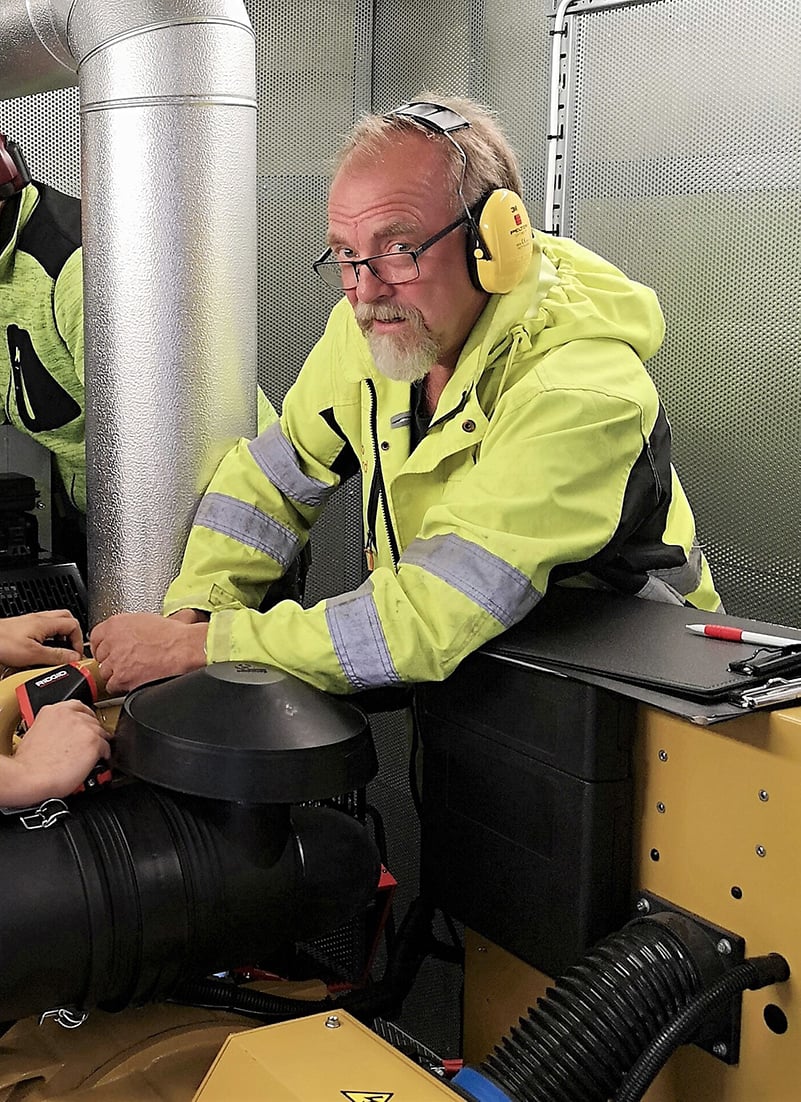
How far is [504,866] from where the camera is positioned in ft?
4.68

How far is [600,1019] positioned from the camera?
1184 millimetres

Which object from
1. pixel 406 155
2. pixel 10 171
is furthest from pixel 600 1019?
pixel 10 171

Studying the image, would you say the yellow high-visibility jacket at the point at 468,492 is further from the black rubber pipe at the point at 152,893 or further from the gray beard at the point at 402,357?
the black rubber pipe at the point at 152,893

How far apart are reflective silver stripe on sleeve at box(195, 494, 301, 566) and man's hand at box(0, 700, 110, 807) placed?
484 mm

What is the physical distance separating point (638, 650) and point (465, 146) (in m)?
0.75

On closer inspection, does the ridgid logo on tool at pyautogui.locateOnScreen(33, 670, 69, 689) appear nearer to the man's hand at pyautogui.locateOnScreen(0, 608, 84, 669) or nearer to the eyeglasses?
the man's hand at pyautogui.locateOnScreen(0, 608, 84, 669)

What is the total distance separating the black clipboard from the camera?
1.22 m

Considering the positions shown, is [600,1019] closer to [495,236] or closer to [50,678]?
[50,678]

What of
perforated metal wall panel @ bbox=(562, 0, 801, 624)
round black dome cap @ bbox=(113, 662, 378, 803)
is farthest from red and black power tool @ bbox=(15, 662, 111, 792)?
perforated metal wall panel @ bbox=(562, 0, 801, 624)

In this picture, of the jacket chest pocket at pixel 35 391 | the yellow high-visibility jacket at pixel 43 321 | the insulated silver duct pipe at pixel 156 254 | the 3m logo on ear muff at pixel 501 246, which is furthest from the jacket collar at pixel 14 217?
the 3m logo on ear muff at pixel 501 246

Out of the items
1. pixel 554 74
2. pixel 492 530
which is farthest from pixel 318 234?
pixel 492 530

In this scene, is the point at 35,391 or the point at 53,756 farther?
the point at 35,391

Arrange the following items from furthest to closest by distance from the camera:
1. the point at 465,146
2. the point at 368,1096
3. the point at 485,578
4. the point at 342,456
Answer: the point at 342,456 → the point at 465,146 → the point at 485,578 → the point at 368,1096

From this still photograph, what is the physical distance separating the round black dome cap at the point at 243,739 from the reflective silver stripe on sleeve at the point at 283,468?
0.57m
